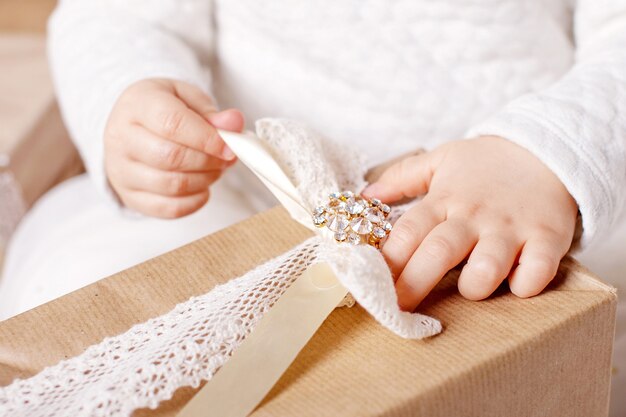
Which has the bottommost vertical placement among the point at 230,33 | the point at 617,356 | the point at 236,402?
the point at 617,356

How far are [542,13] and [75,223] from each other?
0.54 metres

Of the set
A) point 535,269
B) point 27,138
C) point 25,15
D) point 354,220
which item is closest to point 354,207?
point 354,220

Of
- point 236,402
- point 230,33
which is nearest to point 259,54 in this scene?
point 230,33

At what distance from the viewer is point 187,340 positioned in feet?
1.33

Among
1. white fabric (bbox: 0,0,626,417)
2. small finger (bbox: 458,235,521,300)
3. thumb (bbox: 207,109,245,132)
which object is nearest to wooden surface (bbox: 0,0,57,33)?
white fabric (bbox: 0,0,626,417)

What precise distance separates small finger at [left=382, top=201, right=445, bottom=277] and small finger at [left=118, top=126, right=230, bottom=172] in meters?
0.19

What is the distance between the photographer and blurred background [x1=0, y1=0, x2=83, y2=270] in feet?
3.32

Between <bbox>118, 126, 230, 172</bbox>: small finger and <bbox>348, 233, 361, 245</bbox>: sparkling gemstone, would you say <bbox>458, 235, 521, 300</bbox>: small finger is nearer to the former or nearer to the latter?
<bbox>348, 233, 361, 245</bbox>: sparkling gemstone

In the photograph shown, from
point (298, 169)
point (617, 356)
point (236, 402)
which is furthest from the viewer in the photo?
point (617, 356)

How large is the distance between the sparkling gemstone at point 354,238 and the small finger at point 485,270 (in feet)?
0.21

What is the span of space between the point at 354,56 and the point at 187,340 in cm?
43

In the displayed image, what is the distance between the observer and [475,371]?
15.1 inches

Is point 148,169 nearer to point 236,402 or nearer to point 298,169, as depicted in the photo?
point 298,169

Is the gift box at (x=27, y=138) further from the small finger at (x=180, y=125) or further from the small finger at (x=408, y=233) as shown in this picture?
the small finger at (x=408, y=233)
